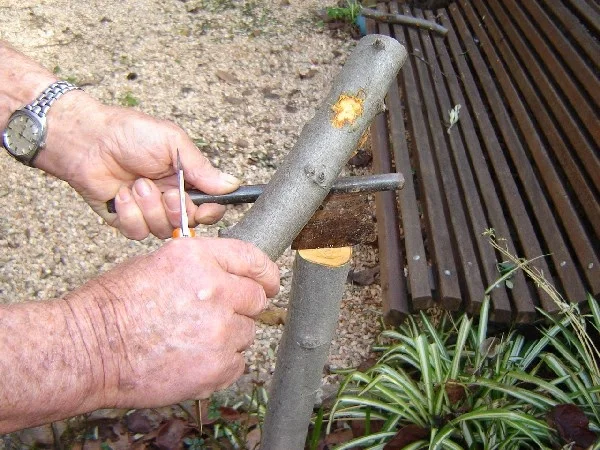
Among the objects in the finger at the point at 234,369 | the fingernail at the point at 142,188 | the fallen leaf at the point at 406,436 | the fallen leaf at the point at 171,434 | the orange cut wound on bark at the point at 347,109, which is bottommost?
the fallen leaf at the point at 171,434

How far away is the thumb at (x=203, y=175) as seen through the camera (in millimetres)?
1581

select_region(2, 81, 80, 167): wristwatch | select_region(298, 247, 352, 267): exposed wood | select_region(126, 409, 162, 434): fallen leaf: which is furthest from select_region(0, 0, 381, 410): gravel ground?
select_region(2, 81, 80, 167): wristwatch

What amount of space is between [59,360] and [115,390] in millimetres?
121

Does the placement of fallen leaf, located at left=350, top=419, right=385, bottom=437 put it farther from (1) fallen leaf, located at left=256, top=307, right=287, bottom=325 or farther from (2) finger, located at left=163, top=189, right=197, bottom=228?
(2) finger, located at left=163, top=189, right=197, bottom=228

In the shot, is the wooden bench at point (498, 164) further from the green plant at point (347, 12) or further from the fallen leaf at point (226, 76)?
the fallen leaf at point (226, 76)

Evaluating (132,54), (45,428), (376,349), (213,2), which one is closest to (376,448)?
(376,349)

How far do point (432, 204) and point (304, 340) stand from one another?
1550 mm

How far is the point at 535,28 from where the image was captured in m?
3.95

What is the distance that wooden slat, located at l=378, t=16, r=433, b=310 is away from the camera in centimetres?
275

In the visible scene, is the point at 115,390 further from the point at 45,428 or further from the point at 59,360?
the point at 45,428

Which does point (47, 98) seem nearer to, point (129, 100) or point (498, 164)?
point (498, 164)

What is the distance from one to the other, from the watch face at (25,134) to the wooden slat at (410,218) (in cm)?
164

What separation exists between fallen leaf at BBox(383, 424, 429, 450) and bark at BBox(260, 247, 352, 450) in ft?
1.76

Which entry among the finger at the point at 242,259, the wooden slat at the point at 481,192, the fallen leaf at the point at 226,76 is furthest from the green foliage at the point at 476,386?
the fallen leaf at the point at 226,76
